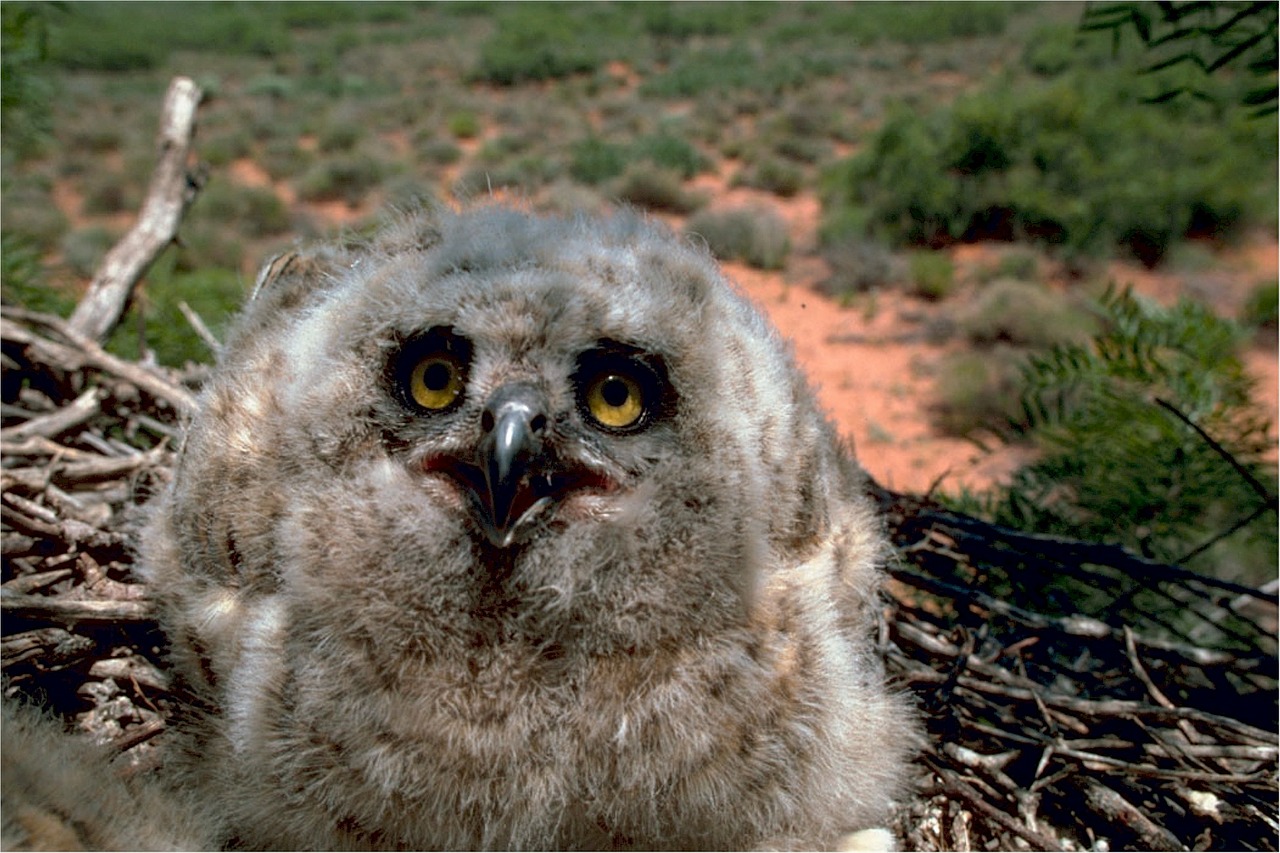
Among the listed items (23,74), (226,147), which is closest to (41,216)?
(226,147)

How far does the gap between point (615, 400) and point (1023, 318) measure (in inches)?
445

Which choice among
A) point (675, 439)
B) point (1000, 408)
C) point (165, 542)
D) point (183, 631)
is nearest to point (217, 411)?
point (165, 542)

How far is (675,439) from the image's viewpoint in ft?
5.50

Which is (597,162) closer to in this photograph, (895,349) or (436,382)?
(895,349)

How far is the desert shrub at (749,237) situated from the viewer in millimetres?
14602

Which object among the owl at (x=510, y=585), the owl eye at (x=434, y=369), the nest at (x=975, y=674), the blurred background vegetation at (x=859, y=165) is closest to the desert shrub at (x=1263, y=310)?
the blurred background vegetation at (x=859, y=165)

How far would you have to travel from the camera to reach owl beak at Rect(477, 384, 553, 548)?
1.38m

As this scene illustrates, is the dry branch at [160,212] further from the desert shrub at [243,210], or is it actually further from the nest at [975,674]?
the desert shrub at [243,210]

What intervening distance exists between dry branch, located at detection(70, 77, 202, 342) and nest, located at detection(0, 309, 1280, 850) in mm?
450

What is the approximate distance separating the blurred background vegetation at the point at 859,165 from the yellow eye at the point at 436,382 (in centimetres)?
94

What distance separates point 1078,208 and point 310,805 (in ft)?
50.6

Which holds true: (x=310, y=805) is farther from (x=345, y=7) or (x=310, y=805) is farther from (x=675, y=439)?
(x=345, y=7)

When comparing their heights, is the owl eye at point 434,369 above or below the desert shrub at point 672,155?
above

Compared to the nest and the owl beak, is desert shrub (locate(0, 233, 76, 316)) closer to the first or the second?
the nest
